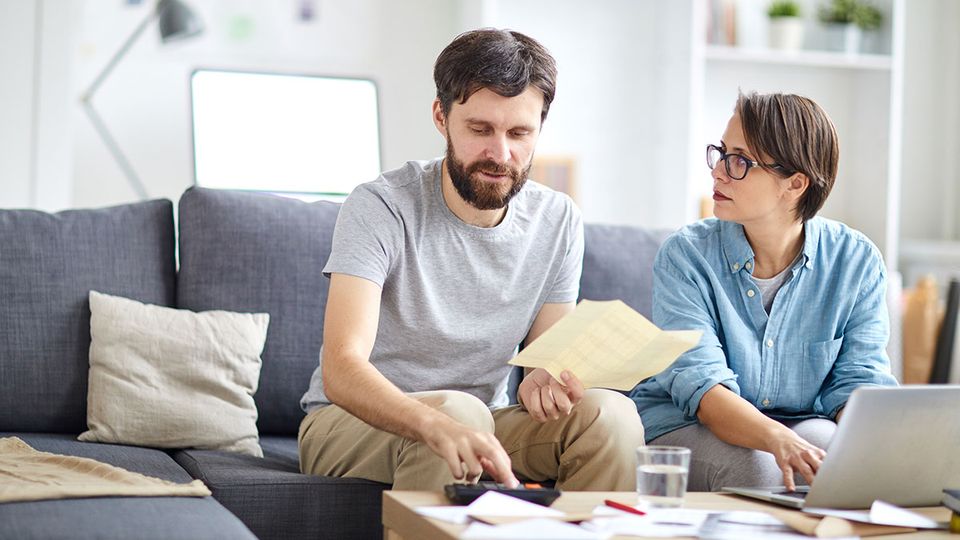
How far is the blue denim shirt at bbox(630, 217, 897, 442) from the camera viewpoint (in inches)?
79.3

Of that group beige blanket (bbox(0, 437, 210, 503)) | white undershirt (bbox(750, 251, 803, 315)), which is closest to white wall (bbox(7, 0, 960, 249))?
beige blanket (bbox(0, 437, 210, 503))

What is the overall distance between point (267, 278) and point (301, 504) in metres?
0.60

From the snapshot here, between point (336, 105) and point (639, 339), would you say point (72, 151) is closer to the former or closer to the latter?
point (336, 105)

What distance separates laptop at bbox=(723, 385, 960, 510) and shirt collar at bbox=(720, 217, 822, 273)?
1.85ft

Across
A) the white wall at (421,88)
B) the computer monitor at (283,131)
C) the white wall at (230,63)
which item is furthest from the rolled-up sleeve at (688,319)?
the white wall at (230,63)

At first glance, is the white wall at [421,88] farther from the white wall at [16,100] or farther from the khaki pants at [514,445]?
the khaki pants at [514,445]

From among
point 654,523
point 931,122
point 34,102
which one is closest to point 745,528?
point 654,523

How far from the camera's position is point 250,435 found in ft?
7.25

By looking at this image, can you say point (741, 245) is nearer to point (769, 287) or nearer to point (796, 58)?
point (769, 287)

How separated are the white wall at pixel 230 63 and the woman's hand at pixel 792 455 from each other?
7.81 feet

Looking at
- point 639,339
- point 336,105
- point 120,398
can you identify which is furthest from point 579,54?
point 639,339

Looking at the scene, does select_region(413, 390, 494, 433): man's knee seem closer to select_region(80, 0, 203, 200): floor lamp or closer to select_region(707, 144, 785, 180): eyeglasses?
select_region(707, 144, 785, 180): eyeglasses

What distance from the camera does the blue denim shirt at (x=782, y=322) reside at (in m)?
2.01

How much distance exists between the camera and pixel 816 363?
204cm
